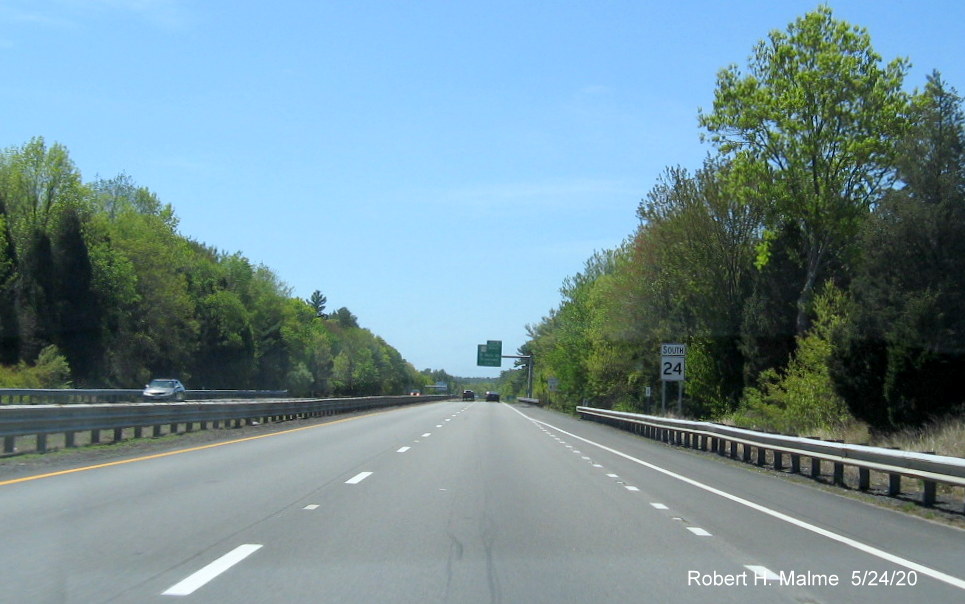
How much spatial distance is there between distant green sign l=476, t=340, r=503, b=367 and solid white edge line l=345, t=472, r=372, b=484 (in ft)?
290

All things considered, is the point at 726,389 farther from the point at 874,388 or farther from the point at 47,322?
the point at 47,322

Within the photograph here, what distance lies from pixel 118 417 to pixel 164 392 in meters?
29.9

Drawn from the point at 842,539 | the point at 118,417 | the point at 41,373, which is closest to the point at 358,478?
the point at 842,539

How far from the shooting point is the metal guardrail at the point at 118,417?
56.5ft

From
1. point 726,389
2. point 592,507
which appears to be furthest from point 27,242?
point 592,507

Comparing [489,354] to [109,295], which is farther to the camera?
[489,354]

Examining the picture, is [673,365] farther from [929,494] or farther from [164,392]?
[164,392]

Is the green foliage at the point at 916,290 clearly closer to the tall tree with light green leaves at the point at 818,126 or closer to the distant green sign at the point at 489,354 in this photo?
the tall tree with light green leaves at the point at 818,126

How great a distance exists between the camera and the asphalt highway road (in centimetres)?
742

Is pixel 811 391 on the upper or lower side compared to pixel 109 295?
lower

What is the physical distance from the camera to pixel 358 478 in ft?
50.6

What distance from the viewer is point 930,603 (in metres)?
7.19

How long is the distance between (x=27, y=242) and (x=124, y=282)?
355 inches

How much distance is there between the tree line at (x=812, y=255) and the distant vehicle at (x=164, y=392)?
25609mm
